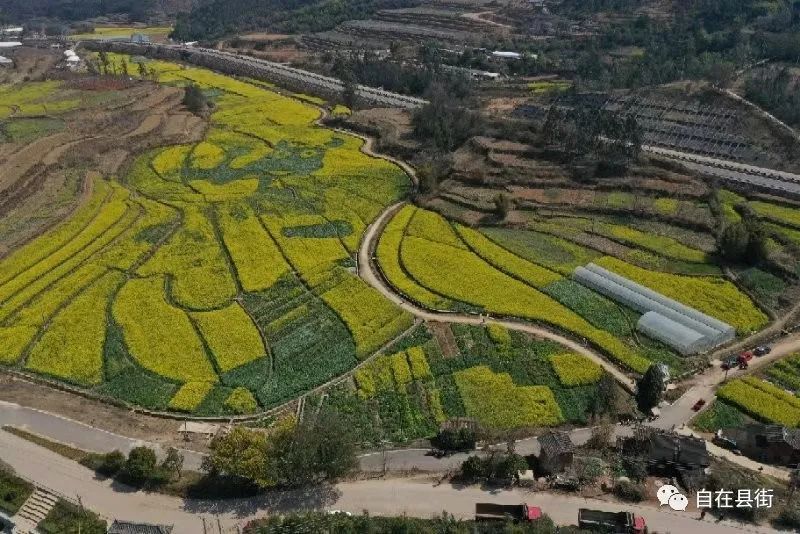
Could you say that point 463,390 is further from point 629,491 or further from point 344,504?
point 629,491

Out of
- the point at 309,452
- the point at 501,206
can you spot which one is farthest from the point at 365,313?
the point at 501,206

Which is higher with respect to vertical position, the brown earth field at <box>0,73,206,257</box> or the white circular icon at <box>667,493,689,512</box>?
the white circular icon at <box>667,493,689,512</box>

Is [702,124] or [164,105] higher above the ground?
[702,124]

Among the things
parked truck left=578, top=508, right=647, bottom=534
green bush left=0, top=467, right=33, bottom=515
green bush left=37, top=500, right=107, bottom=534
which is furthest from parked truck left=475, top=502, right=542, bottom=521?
green bush left=0, top=467, right=33, bottom=515

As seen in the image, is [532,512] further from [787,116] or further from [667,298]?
[787,116]

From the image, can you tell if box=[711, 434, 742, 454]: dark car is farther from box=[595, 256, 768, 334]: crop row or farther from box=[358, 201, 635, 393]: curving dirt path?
box=[595, 256, 768, 334]: crop row

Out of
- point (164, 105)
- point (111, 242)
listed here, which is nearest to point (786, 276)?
point (111, 242)
